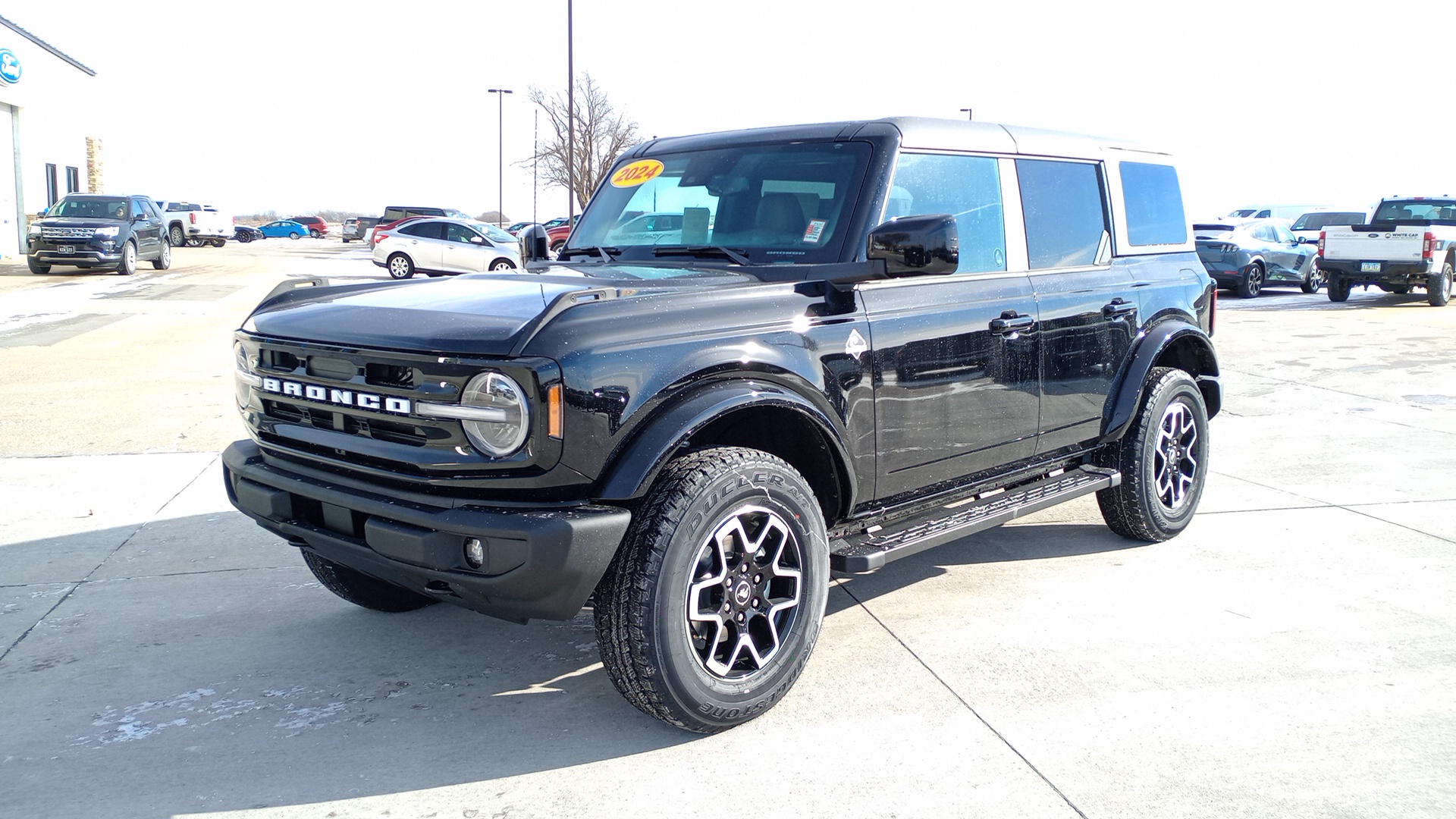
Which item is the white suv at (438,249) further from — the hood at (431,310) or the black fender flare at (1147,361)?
the hood at (431,310)

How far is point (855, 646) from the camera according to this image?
4.19 metres

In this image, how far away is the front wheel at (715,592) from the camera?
3160mm

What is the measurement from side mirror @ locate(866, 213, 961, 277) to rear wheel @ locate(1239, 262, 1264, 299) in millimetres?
21116

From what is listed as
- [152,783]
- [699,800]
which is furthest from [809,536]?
[152,783]

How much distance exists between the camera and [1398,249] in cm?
1969

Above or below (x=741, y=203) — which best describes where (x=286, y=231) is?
above

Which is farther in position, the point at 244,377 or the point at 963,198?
the point at 963,198

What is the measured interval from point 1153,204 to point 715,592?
345 centimetres

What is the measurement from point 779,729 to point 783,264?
1.58 m

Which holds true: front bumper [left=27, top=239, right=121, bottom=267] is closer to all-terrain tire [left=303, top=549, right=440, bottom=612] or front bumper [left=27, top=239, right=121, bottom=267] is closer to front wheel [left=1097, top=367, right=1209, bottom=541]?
all-terrain tire [left=303, top=549, right=440, bottom=612]

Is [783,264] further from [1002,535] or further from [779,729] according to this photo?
[1002,535]

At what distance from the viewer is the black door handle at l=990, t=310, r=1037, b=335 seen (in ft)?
14.1

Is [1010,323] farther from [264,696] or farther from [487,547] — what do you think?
[264,696]

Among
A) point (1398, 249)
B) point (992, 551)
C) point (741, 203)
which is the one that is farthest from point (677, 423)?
point (1398, 249)
